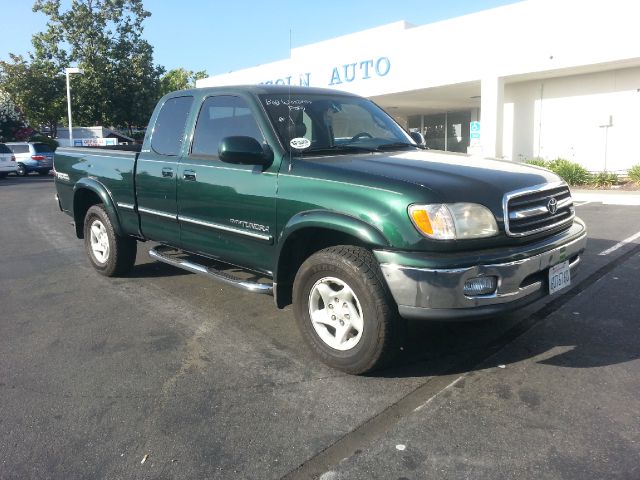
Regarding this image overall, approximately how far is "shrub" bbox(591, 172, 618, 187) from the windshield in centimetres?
1233

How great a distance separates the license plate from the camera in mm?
3555

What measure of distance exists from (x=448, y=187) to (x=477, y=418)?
1.31 m

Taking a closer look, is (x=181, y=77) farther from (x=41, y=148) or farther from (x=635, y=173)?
(x=635, y=173)

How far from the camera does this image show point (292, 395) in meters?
3.38

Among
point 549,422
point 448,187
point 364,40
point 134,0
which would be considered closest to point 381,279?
point 448,187

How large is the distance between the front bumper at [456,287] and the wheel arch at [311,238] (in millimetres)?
175

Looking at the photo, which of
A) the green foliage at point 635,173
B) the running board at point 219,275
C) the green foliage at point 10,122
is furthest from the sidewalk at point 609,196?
the green foliage at point 10,122

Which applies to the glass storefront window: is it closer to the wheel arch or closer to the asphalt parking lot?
the asphalt parking lot

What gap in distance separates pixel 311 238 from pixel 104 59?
123 feet

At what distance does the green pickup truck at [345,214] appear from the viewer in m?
3.19

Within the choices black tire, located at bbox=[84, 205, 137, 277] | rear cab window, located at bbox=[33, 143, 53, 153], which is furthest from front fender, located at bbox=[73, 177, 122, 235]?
rear cab window, located at bbox=[33, 143, 53, 153]

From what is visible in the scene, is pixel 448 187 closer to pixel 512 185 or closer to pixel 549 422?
pixel 512 185

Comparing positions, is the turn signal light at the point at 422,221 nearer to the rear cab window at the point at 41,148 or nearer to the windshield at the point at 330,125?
the windshield at the point at 330,125

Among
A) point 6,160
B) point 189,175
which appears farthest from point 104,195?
point 6,160
